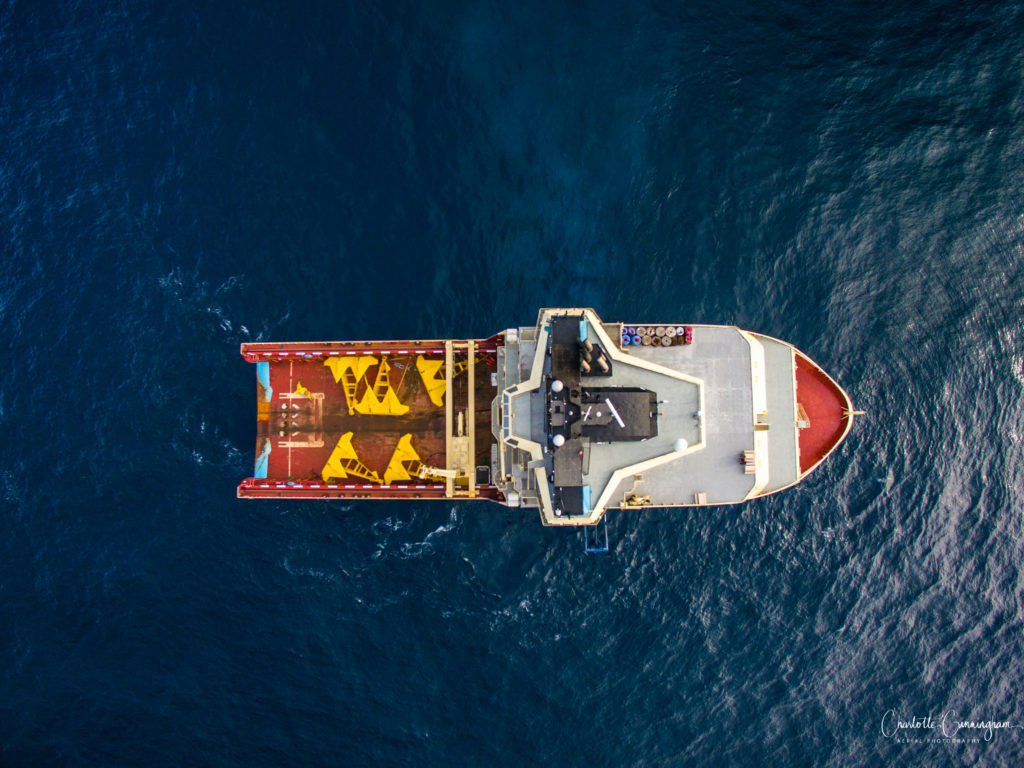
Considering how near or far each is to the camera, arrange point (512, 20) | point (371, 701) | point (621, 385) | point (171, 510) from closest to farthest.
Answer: point (621, 385) → point (371, 701) → point (171, 510) → point (512, 20)

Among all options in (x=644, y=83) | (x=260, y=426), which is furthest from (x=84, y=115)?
(x=644, y=83)

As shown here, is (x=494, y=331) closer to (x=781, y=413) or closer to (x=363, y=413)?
(x=363, y=413)

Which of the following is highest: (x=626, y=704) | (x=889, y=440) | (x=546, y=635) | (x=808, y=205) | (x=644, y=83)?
(x=644, y=83)

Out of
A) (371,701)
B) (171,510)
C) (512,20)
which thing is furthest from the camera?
(512,20)

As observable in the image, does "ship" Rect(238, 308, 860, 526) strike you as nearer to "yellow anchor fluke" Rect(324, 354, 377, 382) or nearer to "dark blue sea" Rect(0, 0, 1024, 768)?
"yellow anchor fluke" Rect(324, 354, 377, 382)

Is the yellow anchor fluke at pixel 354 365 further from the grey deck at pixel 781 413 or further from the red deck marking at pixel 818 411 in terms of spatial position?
the red deck marking at pixel 818 411

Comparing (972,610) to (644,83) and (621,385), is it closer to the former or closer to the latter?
(621,385)

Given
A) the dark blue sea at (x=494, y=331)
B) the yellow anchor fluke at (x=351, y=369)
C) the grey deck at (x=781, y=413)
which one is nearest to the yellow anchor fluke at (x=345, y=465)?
the yellow anchor fluke at (x=351, y=369)

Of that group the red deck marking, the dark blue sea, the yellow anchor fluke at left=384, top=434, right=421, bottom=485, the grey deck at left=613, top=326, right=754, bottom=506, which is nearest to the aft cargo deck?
the yellow anchor fluke at left=384, top=434, right=421, bottom=485
